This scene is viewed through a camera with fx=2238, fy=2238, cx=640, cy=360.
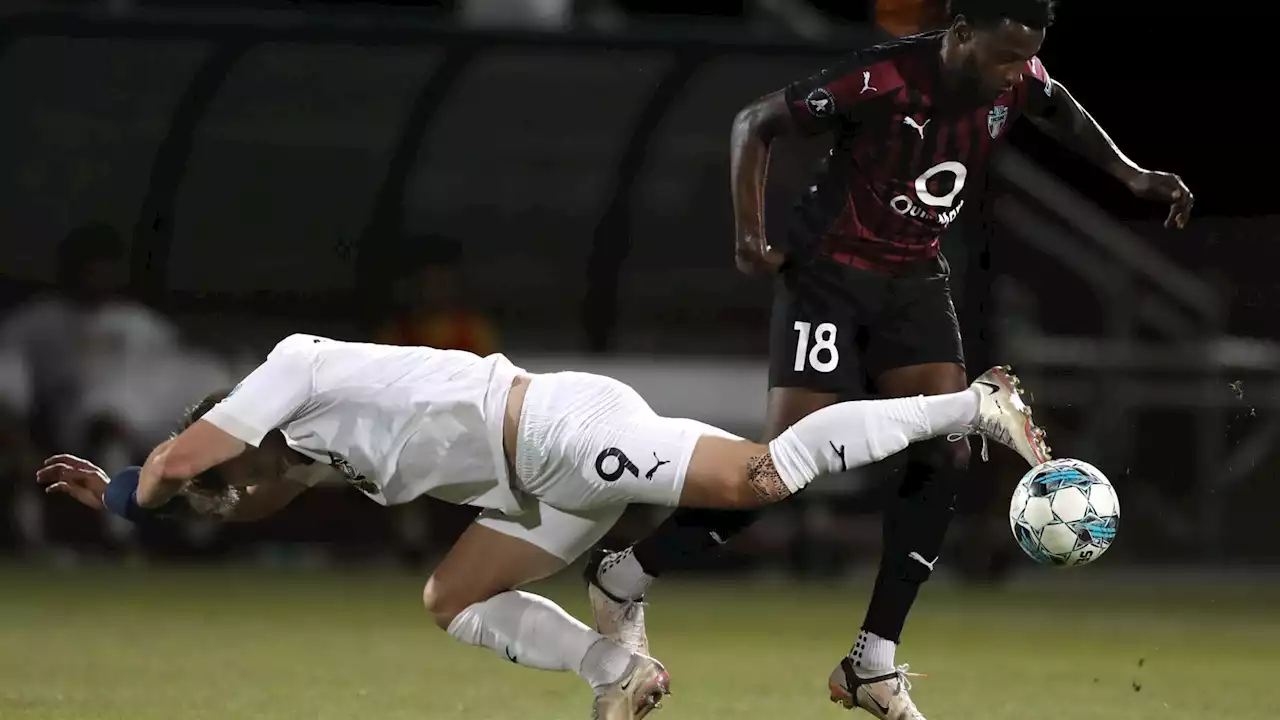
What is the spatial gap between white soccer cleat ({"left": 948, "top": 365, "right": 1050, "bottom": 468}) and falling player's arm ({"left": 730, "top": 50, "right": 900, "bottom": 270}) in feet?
2.55

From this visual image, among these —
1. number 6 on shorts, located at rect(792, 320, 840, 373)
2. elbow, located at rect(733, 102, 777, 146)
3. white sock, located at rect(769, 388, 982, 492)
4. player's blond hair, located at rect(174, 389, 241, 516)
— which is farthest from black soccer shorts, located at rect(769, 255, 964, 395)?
player's blond hair, located at rect(174, 389, 241, 516)

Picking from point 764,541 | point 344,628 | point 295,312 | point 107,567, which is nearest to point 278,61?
point 295,312

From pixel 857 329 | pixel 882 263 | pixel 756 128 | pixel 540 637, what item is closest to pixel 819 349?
pixel 857 329

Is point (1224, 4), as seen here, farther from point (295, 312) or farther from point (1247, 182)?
point (295, 312)

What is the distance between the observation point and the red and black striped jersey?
5910 millimetres

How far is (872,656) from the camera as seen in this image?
5.84 meters

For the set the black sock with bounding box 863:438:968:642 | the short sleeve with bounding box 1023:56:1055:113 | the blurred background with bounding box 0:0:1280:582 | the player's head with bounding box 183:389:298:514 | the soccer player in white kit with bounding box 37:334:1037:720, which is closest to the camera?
the soccer player in white kit with bounding box 37:334:1037:720

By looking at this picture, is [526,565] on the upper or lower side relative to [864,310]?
lower

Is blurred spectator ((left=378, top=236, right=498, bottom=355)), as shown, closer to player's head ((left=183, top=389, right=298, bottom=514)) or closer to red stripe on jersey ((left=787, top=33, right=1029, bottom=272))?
red stripe on jersey ((left=787, top=33, right=1029, bottom=272))

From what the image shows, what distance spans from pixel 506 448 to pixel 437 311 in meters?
5.50

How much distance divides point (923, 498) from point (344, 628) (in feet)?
10.9

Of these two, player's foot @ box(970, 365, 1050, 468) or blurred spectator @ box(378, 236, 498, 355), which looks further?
blurred spectator @ box(378, 236, 498, 355)

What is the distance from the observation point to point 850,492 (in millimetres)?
11484

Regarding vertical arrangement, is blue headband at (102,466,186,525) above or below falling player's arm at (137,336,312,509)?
below
